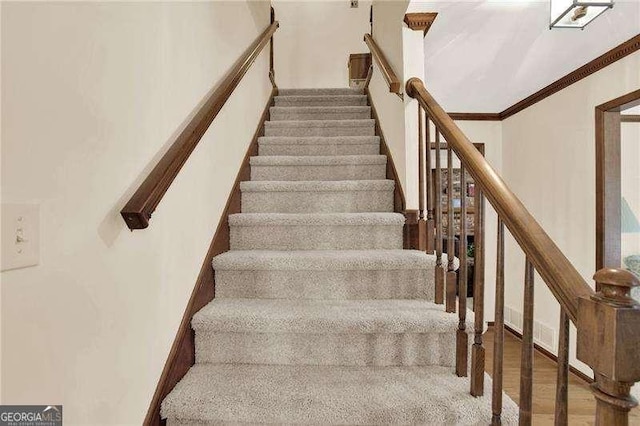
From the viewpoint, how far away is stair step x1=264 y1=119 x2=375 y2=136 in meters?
2.81

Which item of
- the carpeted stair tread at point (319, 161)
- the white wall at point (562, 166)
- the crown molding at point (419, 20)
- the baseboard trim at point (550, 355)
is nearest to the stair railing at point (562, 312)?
the crown molding at point (419, 20)

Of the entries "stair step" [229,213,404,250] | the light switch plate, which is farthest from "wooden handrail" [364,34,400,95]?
the light switch plate

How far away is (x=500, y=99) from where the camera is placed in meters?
3.74

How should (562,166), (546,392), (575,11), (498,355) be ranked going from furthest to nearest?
(562,166), (546,392), (575,11), (498,355)

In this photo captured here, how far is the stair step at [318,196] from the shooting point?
211cm

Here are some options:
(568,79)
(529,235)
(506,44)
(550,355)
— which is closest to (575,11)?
(506,44)

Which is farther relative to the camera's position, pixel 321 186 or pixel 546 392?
pixel 546 392

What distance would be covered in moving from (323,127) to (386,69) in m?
0.88

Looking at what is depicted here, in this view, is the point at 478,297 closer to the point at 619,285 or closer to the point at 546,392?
the point at 619,285

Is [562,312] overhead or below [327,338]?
overhead

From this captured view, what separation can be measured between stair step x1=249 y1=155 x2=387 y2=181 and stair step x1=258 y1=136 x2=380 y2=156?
0.83 feet

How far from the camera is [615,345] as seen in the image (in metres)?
0.58

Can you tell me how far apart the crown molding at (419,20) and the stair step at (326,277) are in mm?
1266

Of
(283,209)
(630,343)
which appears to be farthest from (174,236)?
(630,343)
